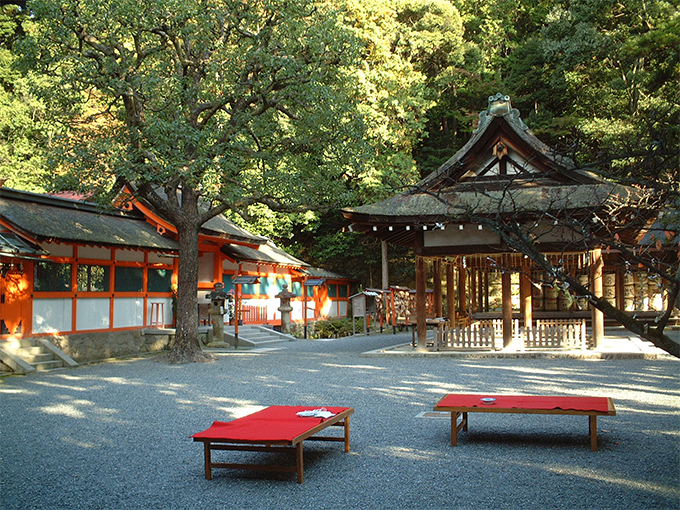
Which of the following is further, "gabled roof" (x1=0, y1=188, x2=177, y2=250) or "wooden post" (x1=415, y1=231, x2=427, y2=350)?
"wooden post" (x1=415, y1=231, x2=427, y2=350)

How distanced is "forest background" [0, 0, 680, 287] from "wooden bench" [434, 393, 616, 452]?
636 inches

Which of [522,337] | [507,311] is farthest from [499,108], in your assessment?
[522,337]

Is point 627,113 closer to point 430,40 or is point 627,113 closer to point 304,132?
point 430,40

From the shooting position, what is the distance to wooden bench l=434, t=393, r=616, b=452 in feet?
20.6

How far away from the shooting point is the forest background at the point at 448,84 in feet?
84.2

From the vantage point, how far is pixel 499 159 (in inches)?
610

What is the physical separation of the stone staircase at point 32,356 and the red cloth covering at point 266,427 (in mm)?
9453

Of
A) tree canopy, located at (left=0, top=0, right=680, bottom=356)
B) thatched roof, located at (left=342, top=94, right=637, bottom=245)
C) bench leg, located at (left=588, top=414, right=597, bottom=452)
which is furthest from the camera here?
thatched roof, located at (left=342, top=94, right=637, bottom=245)

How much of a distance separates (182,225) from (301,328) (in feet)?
43.9

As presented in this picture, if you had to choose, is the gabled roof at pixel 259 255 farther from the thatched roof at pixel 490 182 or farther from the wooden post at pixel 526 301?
the wooden post at pixel 526 301

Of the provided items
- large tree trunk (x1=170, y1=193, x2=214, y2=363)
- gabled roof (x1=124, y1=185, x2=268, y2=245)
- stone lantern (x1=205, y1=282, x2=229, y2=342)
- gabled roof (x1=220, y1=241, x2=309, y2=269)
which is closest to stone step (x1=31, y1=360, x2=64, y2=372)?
large tree trunk (x1=170, y1=193, x2=214, y2=363)

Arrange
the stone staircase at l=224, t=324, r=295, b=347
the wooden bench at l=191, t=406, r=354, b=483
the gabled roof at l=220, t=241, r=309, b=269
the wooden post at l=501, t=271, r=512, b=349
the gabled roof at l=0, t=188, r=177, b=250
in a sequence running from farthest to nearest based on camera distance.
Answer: the gabled roof at l=220, t=241, r=309, b=269
the stone staircase at l=224, t=324, r=295, b=347
the wooden post at l=501, t=271, r=512, b=349
the gabled roof at l=0, t=188, r=177, b=250
the wooden bench at l=191, t=406, r=354, b=483

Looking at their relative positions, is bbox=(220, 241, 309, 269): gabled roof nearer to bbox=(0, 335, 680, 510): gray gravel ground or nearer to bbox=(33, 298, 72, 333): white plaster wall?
bbox=(33, 298, 72, 333): white plaster wall

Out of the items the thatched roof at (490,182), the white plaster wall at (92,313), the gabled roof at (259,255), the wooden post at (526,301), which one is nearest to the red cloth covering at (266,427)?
the thatched roof at (490,182)
